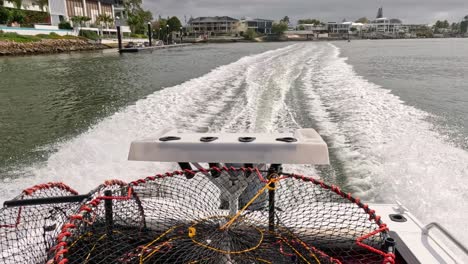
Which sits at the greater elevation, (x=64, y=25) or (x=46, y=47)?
(x=64, y=25)

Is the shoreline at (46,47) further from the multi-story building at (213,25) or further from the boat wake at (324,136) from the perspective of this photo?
the multi-story building at (213,25)

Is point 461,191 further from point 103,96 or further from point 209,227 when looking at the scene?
point 103,96

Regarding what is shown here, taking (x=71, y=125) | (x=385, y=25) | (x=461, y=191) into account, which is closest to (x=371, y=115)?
(x=461, y=191)

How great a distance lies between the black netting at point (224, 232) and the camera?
175 centimetres

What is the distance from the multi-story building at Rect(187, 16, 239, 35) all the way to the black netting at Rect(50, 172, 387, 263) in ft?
302

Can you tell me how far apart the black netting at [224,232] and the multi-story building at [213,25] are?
9217 cm

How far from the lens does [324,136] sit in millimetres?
5441

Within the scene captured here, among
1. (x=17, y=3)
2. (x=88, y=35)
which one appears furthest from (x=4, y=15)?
(x=88, y=35)

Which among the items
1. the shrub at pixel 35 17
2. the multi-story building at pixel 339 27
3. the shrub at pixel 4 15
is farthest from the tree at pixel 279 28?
the shrub at pixel 4 15

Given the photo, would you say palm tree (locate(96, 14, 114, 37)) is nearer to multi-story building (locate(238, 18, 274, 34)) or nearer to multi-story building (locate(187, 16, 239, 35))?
multi-story building (locate(187, 16, 239, 35))

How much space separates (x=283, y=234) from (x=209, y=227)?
16.4 inches

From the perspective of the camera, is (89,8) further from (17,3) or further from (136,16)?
(17,3)

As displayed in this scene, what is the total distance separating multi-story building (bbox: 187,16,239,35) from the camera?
9094cm

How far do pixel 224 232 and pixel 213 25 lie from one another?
94.2 metres
